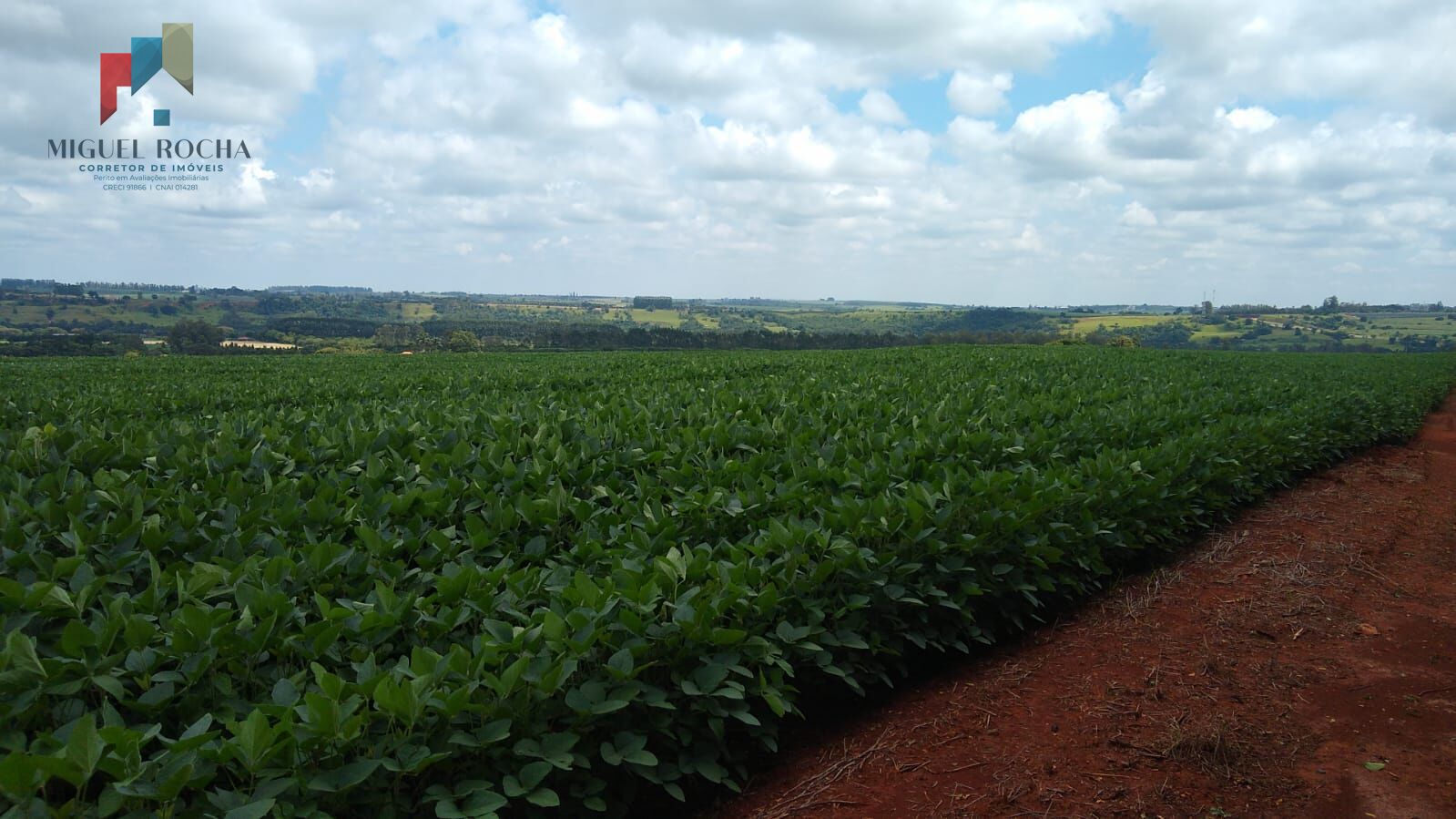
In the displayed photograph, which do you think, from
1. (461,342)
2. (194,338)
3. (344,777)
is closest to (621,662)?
(344,777)

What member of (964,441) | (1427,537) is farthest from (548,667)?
(1427,537)

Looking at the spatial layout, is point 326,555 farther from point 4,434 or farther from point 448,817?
point 4,434

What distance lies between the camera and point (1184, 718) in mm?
3908

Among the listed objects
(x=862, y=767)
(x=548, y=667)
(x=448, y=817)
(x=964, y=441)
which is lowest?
(x=862, y=767)

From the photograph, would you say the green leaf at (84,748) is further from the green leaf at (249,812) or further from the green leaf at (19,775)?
the green leaf at (249,812)

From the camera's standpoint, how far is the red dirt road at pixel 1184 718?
3260mm

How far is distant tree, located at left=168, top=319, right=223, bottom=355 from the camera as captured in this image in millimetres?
51122

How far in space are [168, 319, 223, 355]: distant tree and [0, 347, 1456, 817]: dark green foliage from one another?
2003 inches

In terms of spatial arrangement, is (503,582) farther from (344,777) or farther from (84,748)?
(84,748)

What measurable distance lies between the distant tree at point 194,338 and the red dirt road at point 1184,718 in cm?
5630

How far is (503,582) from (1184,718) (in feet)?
11.4

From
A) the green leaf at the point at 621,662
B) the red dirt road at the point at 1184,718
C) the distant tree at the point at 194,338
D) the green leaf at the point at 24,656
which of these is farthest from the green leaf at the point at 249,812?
the distant tree at the point at 194,338

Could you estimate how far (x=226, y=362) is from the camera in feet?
97.2

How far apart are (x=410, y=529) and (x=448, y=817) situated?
235 cm
